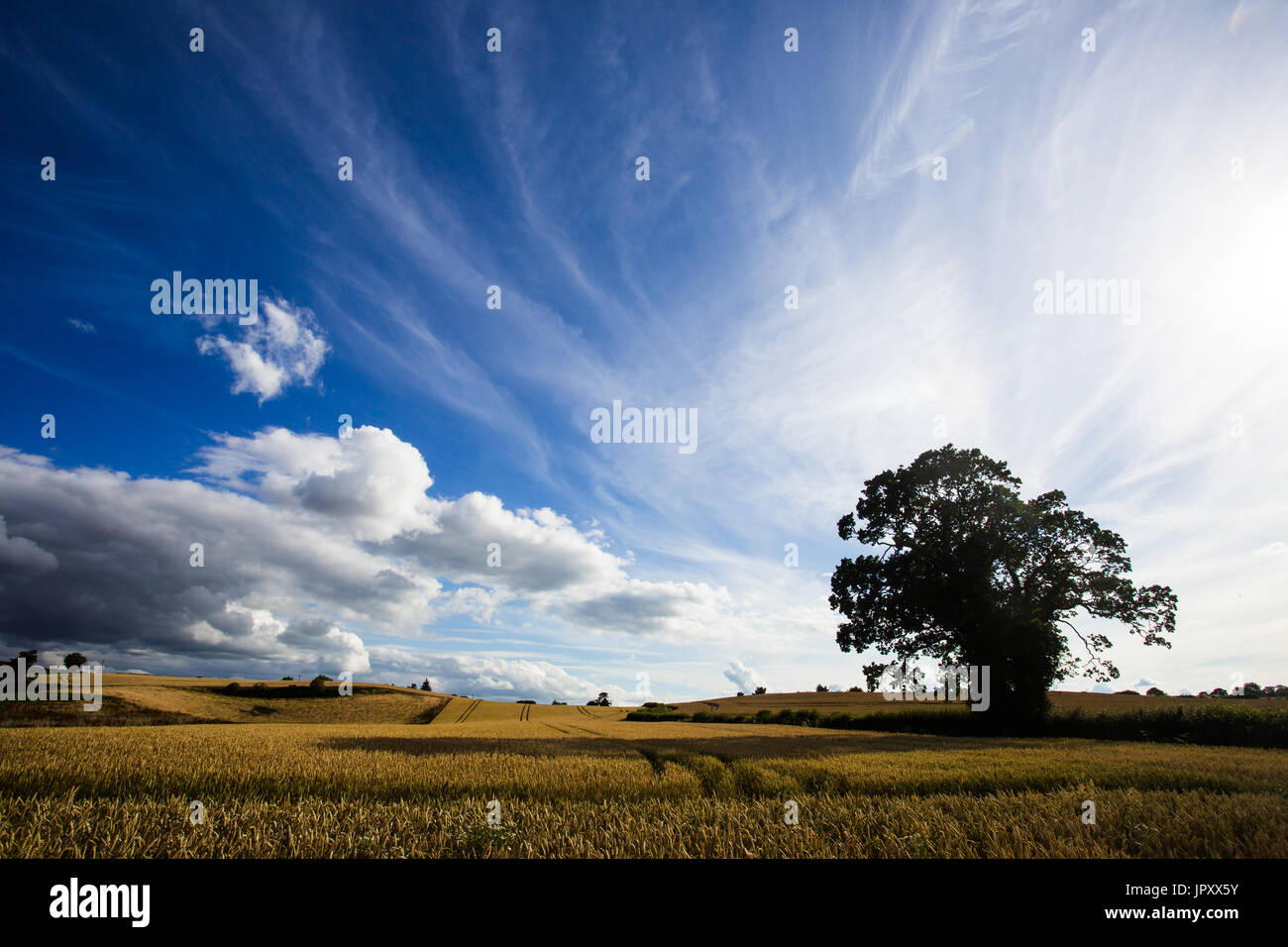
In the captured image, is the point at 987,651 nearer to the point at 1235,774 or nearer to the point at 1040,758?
the point at 1040,758

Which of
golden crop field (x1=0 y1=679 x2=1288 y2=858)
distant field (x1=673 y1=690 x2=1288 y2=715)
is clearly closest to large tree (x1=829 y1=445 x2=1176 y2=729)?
golden crop field (x1=0 y1=679 x2=1288 y2=858)

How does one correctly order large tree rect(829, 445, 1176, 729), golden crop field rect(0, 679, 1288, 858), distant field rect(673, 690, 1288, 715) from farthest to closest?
1. distant field rect(673, 690, 1288, 715)
2. large tree rect(829, 445, 1176, 729)
3. golden crop field rect(0, 679, 1288, 858)

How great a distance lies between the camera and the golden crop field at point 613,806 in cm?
423

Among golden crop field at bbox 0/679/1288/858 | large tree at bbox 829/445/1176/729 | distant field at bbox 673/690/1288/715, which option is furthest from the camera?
distant field at bbox 673/690/1288/715

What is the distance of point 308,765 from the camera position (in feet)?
29.9

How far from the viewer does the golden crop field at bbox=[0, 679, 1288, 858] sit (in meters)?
4.23

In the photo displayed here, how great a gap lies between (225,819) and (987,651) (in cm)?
3008

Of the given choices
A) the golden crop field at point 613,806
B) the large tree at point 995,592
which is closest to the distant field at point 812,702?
the large tree at point 995,592

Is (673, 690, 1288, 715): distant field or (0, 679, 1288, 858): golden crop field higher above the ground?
(0, 679, 1288, 858): golden crop field

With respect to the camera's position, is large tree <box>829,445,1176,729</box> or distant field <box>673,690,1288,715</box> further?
distant field <box>673,690,1288,715</box>

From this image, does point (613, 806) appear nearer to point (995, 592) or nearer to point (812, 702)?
point (995, 592)

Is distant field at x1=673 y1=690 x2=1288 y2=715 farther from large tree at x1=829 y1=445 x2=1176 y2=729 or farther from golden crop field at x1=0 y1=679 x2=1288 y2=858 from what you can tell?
golden crop field at x1=0 y1=679 x2=1288 y2=858
